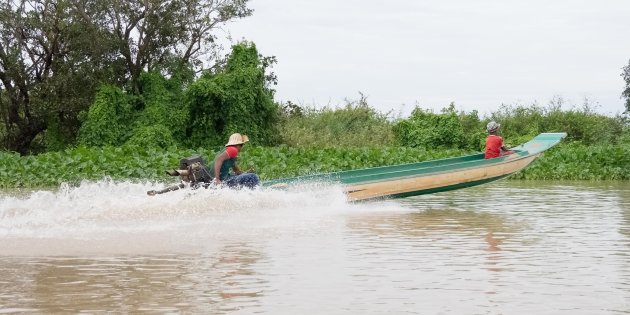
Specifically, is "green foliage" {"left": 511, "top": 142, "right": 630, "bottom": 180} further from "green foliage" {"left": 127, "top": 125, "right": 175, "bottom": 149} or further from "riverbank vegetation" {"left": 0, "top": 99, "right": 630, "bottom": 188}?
"green foliage" {"left": 127, "top": 125, "right": 175, "bottom": 149}

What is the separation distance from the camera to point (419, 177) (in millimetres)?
13859

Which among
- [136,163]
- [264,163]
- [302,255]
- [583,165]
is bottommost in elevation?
[302,255]

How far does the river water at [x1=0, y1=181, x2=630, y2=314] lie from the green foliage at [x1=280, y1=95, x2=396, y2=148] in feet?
57.4

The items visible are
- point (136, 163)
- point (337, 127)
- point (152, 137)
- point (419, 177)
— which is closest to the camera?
point (419, 177)

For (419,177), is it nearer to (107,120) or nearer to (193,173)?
(193,173)

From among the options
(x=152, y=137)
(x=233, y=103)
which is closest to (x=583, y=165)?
(x=233, y=103)

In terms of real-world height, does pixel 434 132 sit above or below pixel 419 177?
above

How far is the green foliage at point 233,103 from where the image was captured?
28219mm

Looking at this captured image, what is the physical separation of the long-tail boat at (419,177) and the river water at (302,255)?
24 centimetres

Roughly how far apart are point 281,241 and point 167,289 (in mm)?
2986

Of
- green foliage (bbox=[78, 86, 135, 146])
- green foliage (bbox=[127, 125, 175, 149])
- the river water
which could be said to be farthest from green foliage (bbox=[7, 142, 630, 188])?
the river water

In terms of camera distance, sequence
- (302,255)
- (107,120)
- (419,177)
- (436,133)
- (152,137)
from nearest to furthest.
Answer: (302,255)
(419,177)
(152,137)
(107,120)
(436,133)

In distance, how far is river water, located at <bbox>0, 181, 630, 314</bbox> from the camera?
6.22 metres

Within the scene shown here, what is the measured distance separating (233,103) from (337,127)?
6.89 m
